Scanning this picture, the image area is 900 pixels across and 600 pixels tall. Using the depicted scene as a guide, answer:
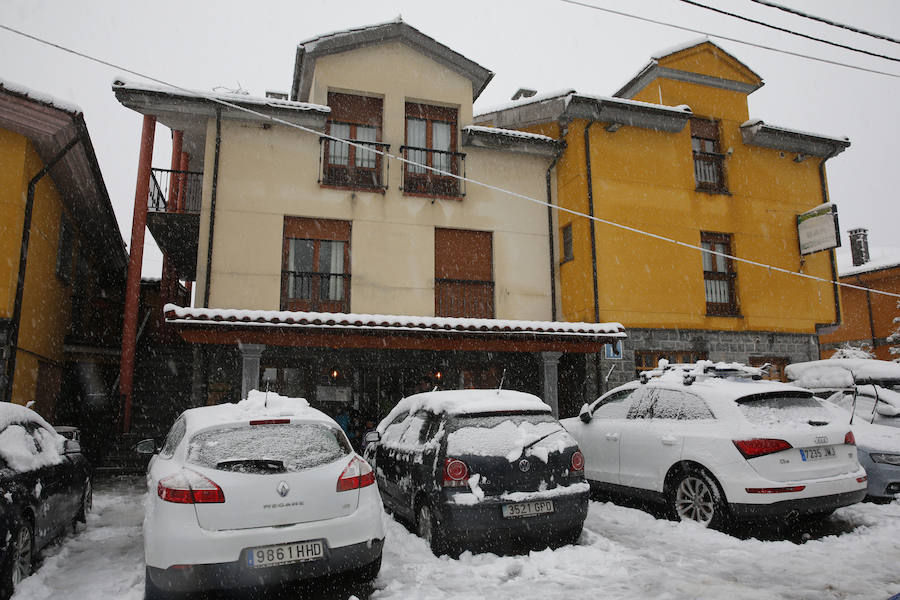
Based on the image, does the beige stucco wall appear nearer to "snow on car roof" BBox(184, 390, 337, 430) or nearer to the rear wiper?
"snow on car roof" BBox(184, 390, 337, 430)

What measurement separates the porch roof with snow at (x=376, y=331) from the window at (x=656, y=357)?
6.99 feet

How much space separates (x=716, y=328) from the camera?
1414 cm

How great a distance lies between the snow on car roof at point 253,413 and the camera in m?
4.44

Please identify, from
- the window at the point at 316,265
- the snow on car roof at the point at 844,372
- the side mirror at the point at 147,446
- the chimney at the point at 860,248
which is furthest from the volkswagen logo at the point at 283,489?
the chimney at the point at 860,248

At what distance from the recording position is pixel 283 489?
4.05 m

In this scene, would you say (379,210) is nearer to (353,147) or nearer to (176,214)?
(353,147)

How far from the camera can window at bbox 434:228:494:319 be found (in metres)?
13.6

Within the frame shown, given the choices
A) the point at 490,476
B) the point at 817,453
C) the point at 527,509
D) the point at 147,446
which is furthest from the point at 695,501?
the point at 147,446

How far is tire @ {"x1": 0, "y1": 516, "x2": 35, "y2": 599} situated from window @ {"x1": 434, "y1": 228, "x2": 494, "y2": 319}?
31.4 ft

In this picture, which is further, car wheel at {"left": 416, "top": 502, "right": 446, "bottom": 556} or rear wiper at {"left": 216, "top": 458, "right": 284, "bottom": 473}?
car wheel at {"left": 416, "top": 502, "right": 446, "bottom": 556}

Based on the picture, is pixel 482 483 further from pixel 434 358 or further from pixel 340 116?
pixel 340 116

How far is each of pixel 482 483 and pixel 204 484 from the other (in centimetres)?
231

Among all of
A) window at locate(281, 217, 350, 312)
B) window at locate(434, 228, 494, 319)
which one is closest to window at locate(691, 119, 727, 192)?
window at locate(434, 228, 494, 319)

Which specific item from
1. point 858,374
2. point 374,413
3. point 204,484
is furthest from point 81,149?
point 858,374
